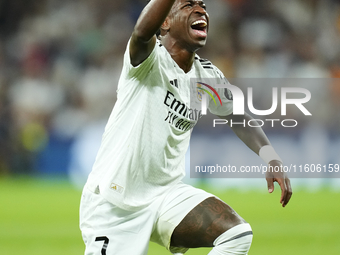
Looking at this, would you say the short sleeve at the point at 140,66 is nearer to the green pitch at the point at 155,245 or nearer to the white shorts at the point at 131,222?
the white shorts at the point at 131,222

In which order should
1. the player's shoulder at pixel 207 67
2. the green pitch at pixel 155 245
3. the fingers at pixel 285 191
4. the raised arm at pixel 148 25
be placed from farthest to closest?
the green pitch at pixel 155 245 → the player's shoulder at pixel 207 67 → the fingers at pixel 285 191 → the raised arm at pixel 148 25

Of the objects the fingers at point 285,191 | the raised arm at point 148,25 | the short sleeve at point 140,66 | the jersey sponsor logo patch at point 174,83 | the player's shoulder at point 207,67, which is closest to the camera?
the raised arm at point 148,25

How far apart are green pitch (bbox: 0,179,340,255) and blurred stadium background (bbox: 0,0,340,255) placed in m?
0.03

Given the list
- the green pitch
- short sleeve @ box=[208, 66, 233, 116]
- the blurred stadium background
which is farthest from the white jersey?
the blurred stadium background

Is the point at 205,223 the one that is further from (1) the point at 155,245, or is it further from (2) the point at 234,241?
(1) the point at 155,245

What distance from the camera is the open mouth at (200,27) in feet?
10.8

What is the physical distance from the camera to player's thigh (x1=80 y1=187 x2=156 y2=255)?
304cm

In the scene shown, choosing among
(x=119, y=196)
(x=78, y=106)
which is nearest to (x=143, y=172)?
(x=119, y=196)

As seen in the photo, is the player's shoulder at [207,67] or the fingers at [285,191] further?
the player's shoulder at [207,67]

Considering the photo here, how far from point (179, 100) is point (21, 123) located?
770cm

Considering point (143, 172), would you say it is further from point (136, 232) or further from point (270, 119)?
point (270, 119)

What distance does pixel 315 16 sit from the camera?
1209 centimetres

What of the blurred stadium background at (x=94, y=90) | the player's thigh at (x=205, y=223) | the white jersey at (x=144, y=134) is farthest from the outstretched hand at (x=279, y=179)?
the blurred stadium background at (x=94, y=90)

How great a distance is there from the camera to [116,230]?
10.0 ft
